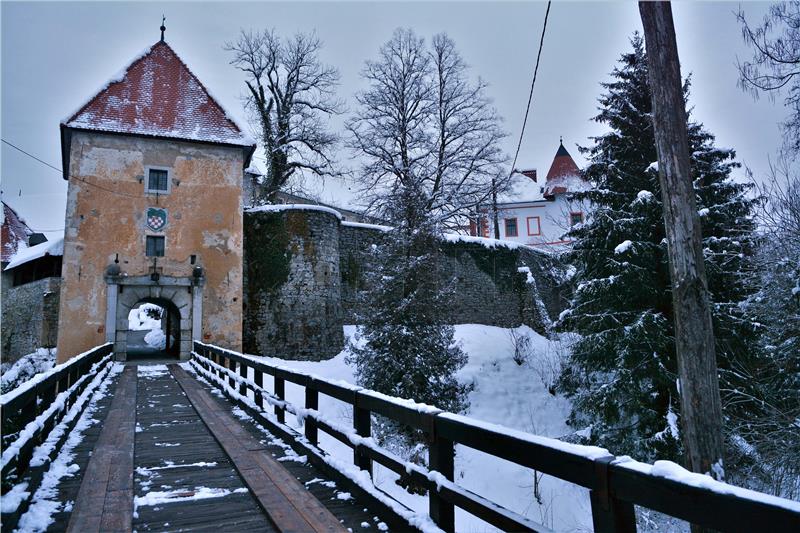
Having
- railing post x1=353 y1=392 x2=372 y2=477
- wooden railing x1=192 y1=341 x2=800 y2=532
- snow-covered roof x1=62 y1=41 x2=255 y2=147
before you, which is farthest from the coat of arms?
railing post x1=353 y1=392 x2=372 y2=477

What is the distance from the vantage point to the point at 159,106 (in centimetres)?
1783

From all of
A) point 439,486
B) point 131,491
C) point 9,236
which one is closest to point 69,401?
point 131,491

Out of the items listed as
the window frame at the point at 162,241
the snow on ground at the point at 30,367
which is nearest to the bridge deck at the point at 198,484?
the window frame at the point at 162,241

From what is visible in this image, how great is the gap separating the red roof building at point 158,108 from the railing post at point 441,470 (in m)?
16.7

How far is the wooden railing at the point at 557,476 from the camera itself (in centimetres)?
153

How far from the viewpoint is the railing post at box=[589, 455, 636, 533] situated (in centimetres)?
190

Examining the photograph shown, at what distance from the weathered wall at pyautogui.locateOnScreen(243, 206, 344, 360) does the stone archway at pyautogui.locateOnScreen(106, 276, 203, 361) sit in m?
2.12

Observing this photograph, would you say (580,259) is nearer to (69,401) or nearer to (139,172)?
(69,401)

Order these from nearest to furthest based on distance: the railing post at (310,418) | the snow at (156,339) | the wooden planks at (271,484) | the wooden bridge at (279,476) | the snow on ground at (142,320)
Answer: the wooden bridge at (279,476) < the wooden planks at (271,484) < the railing post at (310,418) < the snow at (156,339) < the snow on ground at (142,320)

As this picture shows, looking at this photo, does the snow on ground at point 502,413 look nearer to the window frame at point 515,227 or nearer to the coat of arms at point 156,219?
the coat of arms at point 156,219

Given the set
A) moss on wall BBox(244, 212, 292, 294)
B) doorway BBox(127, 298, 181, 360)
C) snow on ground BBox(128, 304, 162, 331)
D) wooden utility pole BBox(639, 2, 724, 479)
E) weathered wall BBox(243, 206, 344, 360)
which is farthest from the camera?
snow on ground BBox(128, 304, 162, 331)

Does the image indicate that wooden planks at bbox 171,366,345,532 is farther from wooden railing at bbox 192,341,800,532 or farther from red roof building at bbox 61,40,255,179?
red roof building at bbox 61,40,255,179

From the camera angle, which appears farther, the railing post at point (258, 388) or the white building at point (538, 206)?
the white building at point (538, 206)

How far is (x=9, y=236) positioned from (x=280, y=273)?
862 inches
